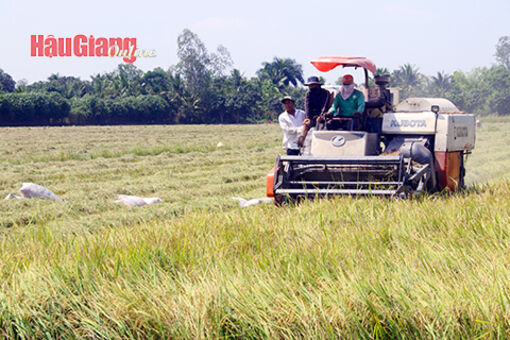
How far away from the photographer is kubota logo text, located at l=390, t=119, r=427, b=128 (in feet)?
28.0

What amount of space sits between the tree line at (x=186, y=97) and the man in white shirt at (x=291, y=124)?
49233 millimetres

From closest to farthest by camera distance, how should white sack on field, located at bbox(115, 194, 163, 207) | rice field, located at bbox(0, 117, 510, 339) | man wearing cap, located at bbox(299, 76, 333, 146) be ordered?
rice field, located at bbox(0, 117, 510, 339)
man wearing cap, located at bbox(299, 76, 333, 146)
white sack on field, located at bbox(115, 194, 163, 207)

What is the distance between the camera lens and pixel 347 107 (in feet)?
27.6

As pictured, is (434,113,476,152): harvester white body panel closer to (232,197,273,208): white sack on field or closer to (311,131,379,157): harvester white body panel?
(311,131,379,157): harvester white body panel

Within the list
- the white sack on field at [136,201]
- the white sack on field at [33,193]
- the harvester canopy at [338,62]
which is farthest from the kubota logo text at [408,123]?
the white sack on field at [33,193]

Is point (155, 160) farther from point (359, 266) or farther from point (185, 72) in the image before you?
point (185, 72)

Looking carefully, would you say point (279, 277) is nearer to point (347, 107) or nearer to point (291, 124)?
point (347, 107)

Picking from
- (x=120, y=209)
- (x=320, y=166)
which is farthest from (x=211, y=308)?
(x=120, y=209)

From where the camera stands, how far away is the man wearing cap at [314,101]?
28.6ft

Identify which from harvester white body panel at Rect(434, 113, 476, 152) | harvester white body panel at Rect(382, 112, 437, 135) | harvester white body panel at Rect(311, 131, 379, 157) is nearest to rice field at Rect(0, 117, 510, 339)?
harvester white body panel at Rect(311, 131, 379, 157)

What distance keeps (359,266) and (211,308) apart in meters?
0.98

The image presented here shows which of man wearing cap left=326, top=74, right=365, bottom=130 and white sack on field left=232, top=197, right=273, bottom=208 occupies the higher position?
man wearing cap left=326, top=74, right=365, bottom=130

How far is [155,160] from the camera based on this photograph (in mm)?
17453

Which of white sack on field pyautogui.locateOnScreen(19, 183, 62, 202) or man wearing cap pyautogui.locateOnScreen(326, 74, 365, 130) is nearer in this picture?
man wearing cap pyautogui.locateOnScreen(326, 74, 365, 130)
